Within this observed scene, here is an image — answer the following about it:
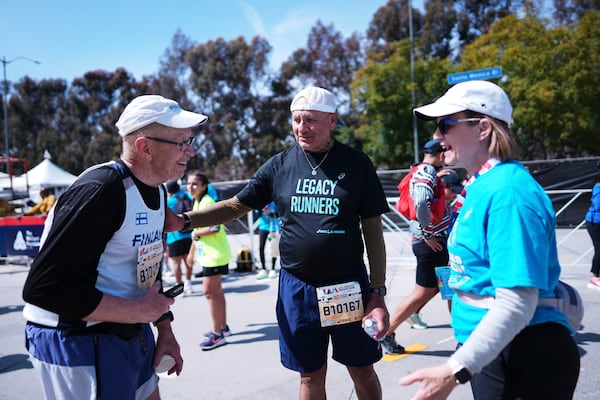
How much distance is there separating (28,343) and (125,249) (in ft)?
1.82

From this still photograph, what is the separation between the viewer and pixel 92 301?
1644 millimetres

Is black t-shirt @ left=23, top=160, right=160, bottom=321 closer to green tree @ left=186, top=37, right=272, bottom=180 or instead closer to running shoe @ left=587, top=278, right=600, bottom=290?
running shoe @ left=587, top=278, right=600, bottom=290

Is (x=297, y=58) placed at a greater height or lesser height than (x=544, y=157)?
greater

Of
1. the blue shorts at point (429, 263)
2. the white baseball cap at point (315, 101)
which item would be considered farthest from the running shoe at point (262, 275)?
the white baseball cap at point (315, 101)

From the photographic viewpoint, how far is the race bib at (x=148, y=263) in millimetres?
1934

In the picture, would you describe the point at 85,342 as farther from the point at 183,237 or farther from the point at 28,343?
the point at 183,237

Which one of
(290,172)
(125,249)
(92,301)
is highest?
(290,172)

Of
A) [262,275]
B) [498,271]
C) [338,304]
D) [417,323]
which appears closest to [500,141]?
[498,271]

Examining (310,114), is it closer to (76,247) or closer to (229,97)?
(76,247)

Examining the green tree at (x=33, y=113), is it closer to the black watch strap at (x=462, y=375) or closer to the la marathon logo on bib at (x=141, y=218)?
the la marathon logo on bib at (x=141, y=218)

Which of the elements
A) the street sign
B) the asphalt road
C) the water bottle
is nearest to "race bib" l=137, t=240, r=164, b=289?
the water bottle

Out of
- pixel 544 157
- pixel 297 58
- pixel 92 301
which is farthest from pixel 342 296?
pixel 297 58

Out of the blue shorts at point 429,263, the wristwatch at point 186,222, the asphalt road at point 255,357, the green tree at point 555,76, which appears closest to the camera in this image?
the wristwatch at point 186,222

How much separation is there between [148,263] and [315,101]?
1289mm
